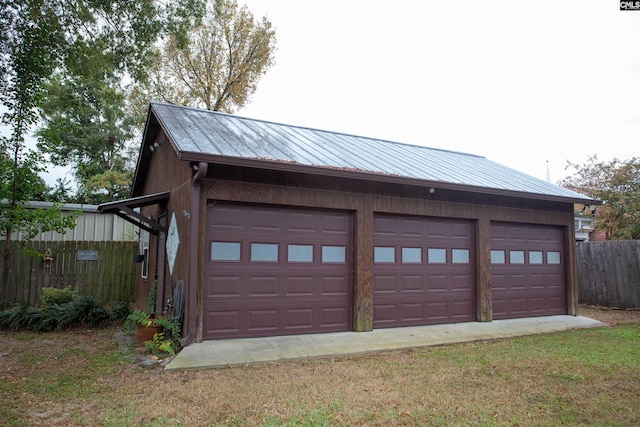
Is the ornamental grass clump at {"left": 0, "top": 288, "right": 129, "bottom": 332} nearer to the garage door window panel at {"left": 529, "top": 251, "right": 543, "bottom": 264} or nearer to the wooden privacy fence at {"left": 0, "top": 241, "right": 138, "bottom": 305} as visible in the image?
the wooden privacy fence at {"left": 0, "top": 241, "right": 138, "bottom": 305}

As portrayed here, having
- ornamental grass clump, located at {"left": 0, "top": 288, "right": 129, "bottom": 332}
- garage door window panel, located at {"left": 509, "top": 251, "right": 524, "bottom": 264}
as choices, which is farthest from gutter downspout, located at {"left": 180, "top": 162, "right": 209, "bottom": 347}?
garage door window panel, located at {"left": 509, "top": 251, "right": 524, "bottom": 264}

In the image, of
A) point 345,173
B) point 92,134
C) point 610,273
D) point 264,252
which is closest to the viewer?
point 264,252

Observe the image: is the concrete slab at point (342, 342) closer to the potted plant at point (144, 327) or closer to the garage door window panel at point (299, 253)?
the potted plant at point (144, 327)

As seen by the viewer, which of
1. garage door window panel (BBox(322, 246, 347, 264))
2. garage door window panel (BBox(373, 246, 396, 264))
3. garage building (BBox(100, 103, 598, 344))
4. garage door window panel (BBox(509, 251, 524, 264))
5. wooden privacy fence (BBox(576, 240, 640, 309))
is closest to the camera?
garage building (BBox(100, 103, 598, 344))

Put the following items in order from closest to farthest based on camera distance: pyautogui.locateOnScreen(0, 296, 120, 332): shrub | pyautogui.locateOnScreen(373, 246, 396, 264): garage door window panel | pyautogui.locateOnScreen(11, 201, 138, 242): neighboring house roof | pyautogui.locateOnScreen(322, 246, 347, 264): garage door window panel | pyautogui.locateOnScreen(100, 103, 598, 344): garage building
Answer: pyautogui.locateOnScreen(100, 103, 598, 344): garage building → pyautogui.locateOnScreen(322, 246, 347, 264): garage door window panel → pyautogui.locateOnScreen(373, 246, 396, 264): garage door window panel → pyautogui.locateOnScreen(0, 296, 120, 332): shrub → pyautogui.locateOnScreen(11, 201, 138, 242): neighboring house roof

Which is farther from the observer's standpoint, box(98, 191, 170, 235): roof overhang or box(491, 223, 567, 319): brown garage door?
box(491, 223, 567, 319): brown garage door

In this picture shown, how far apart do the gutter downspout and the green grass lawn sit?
0.91m

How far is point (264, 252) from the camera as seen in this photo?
24.1 feet

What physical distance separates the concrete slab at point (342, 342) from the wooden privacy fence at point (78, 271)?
6.04 m

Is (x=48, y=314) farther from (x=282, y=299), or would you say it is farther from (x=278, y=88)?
(x=278, y=88)

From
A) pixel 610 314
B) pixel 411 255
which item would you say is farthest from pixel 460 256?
pixel 610 314

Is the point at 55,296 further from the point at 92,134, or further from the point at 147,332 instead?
the point at 92,134

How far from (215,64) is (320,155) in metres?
14.3

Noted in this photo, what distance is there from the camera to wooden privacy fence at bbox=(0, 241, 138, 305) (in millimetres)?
10391
